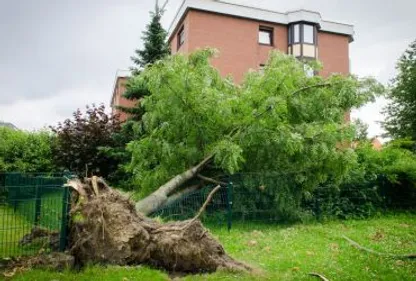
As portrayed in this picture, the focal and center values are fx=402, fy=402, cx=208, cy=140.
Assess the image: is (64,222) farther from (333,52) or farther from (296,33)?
(333,52)

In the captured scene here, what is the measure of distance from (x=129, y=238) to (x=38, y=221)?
242 cm

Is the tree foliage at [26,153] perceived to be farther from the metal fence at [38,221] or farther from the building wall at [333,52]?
the building wall at [333,52]

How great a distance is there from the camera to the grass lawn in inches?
233

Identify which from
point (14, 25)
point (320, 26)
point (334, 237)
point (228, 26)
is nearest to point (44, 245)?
point (14, 25)

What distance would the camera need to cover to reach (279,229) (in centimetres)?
1046

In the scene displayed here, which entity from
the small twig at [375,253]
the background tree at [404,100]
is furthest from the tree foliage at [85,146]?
the background tree at [404,100]

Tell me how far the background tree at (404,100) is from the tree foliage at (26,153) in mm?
22434

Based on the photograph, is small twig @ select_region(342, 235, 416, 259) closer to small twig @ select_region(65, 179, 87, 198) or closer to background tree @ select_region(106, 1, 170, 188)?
small twig @ select_region(65, 179, 87, 198)

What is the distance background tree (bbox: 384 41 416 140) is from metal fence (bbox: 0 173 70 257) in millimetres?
25868

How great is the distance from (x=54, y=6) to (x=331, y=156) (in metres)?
7.73

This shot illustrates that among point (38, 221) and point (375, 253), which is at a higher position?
point (38, 221)

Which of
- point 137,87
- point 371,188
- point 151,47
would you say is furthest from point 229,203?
point 151,47

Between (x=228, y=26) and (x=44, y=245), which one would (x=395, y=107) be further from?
(x=44, y=245)

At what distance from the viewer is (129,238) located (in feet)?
20.4
